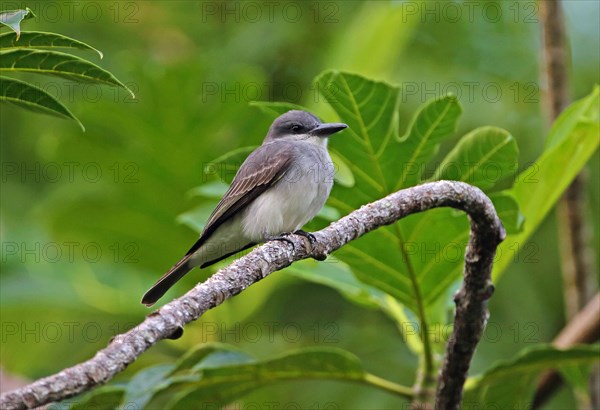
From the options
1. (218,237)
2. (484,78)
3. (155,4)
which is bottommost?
(218,237)

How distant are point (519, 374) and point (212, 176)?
206 cm

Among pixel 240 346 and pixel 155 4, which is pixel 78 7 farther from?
pixel 240 346

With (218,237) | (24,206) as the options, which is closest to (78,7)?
(24,206)

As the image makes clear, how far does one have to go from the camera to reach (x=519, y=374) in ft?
10.8

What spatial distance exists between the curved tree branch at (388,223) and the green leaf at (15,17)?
0.70 metres

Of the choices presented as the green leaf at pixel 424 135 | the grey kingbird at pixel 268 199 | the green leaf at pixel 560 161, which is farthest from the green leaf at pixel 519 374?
the grey kingbird at pixel 268 199

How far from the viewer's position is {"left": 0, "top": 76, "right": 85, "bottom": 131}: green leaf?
2.27m

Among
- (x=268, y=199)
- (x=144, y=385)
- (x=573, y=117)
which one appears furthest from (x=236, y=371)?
(x=573, y=117)

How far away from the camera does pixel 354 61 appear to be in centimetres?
520

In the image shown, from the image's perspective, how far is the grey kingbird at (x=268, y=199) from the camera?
362 cm

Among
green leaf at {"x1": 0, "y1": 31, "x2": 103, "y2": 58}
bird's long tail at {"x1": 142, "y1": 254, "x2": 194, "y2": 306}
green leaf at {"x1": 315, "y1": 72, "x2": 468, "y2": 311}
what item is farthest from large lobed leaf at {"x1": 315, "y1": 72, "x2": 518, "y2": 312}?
green leaf at {"x1": 0, "y1": 31, "x2": 103, "y2": 58}

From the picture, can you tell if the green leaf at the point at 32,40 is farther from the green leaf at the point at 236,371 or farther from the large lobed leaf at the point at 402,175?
the green leaf at the point at 236,371

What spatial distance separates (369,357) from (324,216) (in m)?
1.54

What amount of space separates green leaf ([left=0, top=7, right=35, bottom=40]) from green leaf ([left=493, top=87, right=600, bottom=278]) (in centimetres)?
183
